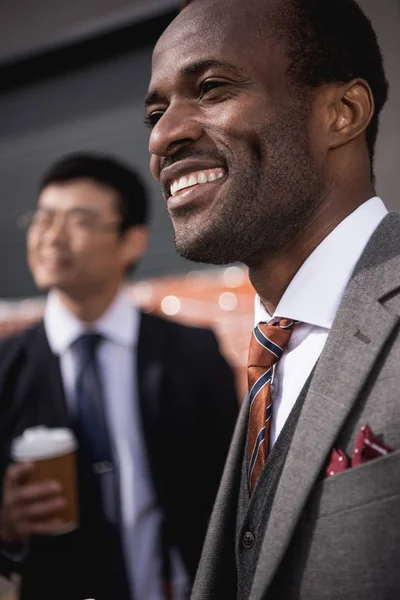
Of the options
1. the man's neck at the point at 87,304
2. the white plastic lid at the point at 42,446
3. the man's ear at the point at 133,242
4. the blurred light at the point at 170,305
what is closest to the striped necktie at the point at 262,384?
the white plastic lid at the point at 42,446

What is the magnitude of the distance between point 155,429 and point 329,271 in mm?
1000

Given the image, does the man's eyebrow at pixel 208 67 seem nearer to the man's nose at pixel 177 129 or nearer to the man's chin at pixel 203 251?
the man's nose at pixel 177 129

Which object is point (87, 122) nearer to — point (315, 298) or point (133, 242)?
point (133, 242)

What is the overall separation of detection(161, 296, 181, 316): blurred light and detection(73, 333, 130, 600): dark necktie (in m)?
0.53

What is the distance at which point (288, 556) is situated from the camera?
2.25 feet

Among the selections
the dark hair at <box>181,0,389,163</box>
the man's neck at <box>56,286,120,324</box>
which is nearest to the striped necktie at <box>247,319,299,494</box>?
the dark hair at <box>181,0,389,163</box>

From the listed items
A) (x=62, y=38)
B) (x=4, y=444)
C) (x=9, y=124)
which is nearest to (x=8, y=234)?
(x=9, y=124)

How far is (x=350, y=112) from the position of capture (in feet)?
3.04

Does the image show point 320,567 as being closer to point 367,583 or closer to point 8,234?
point 367,583

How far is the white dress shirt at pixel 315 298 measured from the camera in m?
0.83

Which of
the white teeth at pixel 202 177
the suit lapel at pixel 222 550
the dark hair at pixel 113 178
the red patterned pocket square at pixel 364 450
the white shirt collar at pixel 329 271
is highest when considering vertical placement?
the dark hair at pixel 113 178

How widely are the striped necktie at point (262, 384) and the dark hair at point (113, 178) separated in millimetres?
1266

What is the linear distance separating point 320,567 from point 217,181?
22.8 inches

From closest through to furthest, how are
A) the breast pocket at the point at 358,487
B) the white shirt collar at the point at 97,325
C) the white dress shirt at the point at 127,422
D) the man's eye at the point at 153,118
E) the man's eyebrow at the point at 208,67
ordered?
the breast pocket at the point at 358,487 → the man's eyebrow at the point at 208,67 → the man's eye at the point at 153,118 → the white dress shirt at the point at 127,422 → the white shirt collar at the point at 97,325
